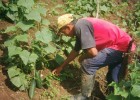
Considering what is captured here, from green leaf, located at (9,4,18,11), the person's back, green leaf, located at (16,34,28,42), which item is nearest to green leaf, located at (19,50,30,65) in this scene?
green leaf, located at (16,34,28,42)

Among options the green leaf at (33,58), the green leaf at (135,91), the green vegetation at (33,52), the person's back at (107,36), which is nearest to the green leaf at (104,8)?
the green vegetation at (33,52)

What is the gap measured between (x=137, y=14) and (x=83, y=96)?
411 cm

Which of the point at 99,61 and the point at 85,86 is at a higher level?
the point at 99,61

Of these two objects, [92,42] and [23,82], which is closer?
[92,42]

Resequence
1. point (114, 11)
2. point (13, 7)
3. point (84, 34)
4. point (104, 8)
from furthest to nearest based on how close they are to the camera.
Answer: point (114, 11) < point (104, 8) < point (13, 7) < point (84, 34)

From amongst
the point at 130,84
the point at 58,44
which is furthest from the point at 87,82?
the point at 58,44

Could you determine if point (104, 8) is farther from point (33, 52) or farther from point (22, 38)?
point (22, 38)

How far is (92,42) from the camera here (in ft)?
13.8

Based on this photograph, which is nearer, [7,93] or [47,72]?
[7,93]

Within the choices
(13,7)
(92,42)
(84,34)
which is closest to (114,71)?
(92,42)

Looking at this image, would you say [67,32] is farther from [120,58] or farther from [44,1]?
[44,1]

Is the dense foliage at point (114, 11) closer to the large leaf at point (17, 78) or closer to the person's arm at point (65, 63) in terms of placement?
the person's arm at point (65, 63)

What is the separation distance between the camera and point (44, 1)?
7059 mm

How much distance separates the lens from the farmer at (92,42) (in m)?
4.23
